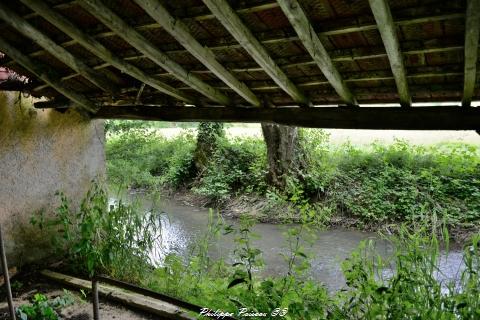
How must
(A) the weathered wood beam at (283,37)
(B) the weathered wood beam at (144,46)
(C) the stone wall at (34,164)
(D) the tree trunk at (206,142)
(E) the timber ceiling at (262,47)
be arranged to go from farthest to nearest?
1. (D) the tree trunk at (206,142)
2. (C) the stone wall at (34,164)
3. (B) the weathered wood beam at (144,46)
4. (E) the timber ceiling at (262,47)
5. (A) the weathered wood beam at (283,37)

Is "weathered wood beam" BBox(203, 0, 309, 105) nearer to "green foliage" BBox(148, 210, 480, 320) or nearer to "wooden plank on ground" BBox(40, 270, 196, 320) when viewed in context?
"green foliage" BBox(148, 210, 480, 320)

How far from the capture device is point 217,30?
2.35 meters

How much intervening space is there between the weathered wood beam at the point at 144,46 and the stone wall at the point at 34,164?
2.31m

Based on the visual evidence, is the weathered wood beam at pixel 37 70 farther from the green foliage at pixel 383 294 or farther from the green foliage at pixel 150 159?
the green foliage at pixel 150 159

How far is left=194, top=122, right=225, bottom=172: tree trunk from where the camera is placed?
34.5 ft

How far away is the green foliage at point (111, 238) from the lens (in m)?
4.05

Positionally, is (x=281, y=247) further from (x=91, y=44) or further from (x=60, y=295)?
(x=91, y=44)

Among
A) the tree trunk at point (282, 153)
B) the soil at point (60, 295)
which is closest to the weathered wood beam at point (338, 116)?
the soil at point (60, 295)

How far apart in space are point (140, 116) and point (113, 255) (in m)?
1.66

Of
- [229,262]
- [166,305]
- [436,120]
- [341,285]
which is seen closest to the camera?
[436,120]

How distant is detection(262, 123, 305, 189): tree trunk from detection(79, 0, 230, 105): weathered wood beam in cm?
518

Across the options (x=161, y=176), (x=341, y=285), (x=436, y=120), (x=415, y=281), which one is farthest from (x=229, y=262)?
(x=161, y=176)

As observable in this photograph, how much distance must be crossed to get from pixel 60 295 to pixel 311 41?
3.63 m

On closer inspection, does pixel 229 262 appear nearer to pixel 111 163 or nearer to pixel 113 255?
pixel 113 255
